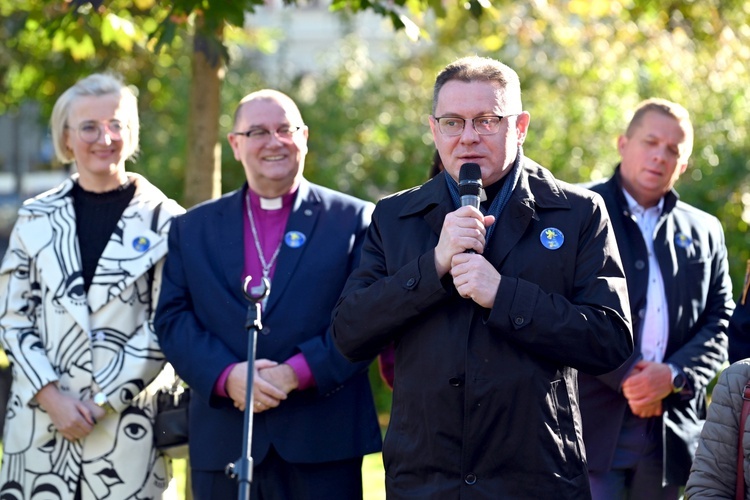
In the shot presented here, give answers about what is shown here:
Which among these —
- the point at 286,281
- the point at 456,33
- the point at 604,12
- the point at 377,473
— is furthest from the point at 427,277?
the point at 456,33

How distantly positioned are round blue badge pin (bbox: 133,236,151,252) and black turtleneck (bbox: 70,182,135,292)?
14 centimetres

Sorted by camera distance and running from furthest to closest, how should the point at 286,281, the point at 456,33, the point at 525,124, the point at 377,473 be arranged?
the point at 456,33, the point at 377,473, the point at 286,281, the point at 525,124

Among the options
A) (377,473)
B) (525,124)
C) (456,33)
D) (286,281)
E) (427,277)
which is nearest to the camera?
(427,277)

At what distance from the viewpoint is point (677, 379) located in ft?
19.2

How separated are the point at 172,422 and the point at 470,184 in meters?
2.45

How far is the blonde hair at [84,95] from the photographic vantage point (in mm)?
6219

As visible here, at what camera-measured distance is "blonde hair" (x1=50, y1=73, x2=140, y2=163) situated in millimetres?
6219

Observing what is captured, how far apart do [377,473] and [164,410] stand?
4.34 metres

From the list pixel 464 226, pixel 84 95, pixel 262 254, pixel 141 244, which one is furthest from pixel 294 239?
pixel 464 226

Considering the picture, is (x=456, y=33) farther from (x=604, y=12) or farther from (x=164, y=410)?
(x=164, y=410)

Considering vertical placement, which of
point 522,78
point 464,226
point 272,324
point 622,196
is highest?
point 522,78

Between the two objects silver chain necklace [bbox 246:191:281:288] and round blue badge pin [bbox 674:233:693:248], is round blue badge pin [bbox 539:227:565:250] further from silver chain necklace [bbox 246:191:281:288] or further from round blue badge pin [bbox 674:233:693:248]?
round blue badge pin [bbox 674:233:693:248]

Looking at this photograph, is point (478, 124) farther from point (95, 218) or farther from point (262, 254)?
point (95, 218)

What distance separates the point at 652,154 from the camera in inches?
243
